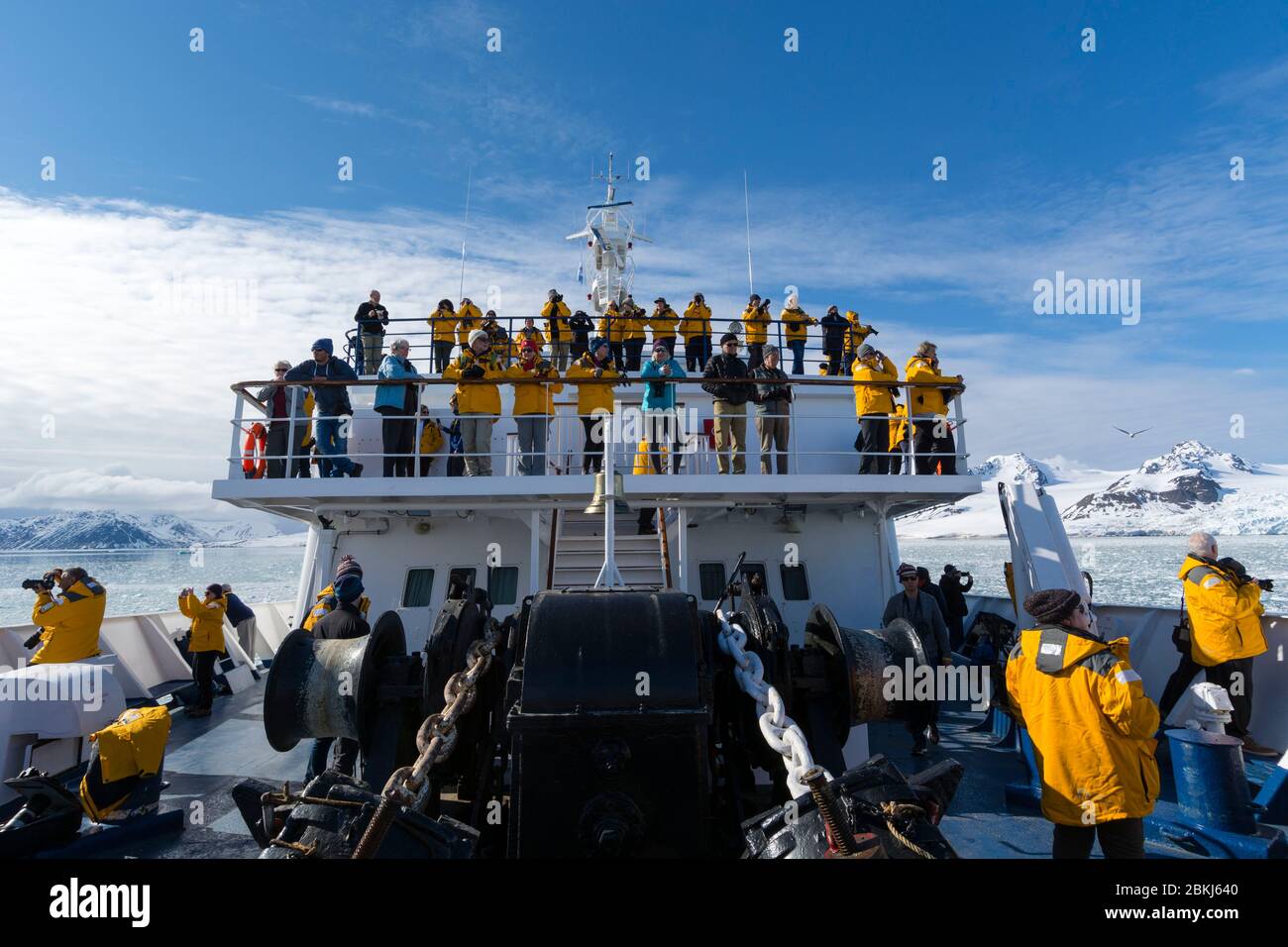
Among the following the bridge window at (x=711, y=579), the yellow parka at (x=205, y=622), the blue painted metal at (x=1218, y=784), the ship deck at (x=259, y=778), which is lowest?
the ship deck at (x=259, y=778)

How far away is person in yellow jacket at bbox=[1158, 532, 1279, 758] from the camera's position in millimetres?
5906

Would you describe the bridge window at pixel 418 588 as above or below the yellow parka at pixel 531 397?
below

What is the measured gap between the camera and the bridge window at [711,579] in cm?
830

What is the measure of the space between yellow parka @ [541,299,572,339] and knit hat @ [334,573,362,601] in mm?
6835

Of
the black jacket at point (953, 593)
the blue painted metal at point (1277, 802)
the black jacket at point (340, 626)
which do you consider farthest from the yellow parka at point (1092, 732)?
the black jacket at point (953, 593)

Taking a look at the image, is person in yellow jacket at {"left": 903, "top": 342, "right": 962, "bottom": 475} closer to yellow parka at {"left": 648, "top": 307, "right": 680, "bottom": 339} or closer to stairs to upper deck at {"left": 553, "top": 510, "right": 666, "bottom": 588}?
stairs to upper deck at {"left": 553, "top": 510, "right": 666, "bottom": 588}

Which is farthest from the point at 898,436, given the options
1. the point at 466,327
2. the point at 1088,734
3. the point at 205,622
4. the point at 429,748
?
the point at 205,622

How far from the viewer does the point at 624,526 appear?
29.5 ft

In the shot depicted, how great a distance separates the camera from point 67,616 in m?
6.68

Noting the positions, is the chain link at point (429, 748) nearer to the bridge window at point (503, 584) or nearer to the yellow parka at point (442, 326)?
the bridge window at point (503, 584)

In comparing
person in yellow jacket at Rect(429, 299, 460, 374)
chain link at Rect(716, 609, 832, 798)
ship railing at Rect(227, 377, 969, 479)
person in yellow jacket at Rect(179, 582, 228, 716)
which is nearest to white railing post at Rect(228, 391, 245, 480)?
ship railing at Rect(227, 377, 969, 479)

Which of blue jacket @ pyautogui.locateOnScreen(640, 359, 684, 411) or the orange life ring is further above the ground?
blue jacket @ pyautogui.locateOnScreen(640, 359, 684, 411)

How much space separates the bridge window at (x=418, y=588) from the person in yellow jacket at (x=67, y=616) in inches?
110
